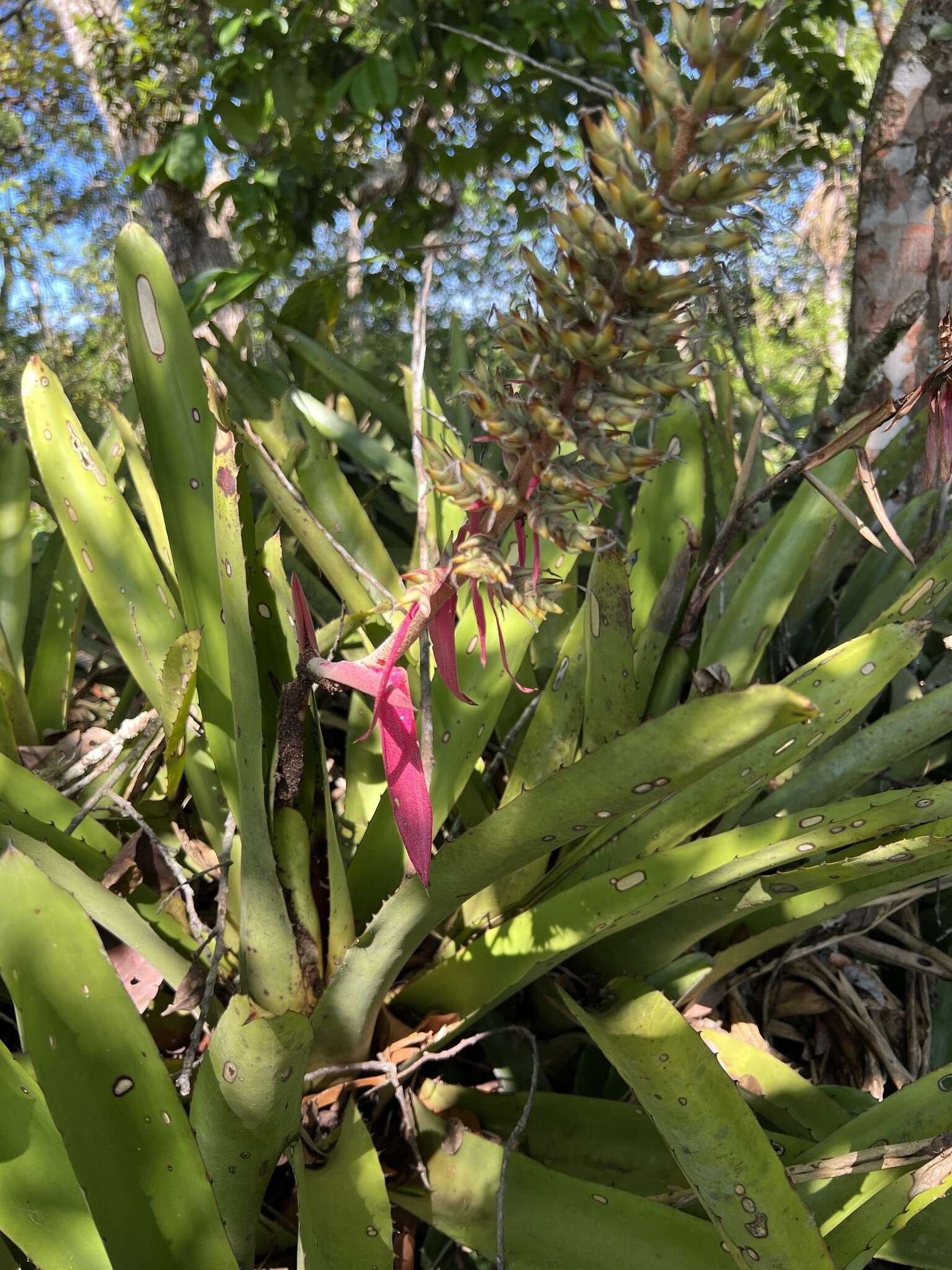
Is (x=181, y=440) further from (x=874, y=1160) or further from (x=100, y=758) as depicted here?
(x=874, y=1160)

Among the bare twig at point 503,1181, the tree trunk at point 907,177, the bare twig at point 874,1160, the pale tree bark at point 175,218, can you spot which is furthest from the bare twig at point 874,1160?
the pale tree bark at point 175,218

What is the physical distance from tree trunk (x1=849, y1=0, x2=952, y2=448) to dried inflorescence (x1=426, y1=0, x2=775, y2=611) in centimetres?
107

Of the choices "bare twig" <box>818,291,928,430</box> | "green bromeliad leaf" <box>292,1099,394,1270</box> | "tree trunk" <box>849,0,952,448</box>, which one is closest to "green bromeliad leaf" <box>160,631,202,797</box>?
"green bromeliad leaf" <box>292,1099,394,1270</box>

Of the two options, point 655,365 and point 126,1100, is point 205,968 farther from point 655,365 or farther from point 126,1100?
point 655,365

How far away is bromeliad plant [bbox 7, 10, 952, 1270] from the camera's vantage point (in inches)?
17.1

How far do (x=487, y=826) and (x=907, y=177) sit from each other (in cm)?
130

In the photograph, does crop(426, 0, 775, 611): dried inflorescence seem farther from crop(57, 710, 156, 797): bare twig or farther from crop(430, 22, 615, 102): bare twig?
crop(57, 710, 156, 797): bare twig

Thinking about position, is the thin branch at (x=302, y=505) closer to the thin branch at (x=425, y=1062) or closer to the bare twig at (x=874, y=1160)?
the thin branch at (x=425, y=1062)

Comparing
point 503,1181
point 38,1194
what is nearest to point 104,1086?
point 38,1194

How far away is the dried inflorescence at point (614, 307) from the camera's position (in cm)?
35

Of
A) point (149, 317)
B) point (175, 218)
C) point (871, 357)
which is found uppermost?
point (175, 218)

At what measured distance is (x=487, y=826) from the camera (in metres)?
0.58

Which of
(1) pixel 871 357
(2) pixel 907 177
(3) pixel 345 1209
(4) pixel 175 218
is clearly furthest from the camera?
(4) pixel 175 218

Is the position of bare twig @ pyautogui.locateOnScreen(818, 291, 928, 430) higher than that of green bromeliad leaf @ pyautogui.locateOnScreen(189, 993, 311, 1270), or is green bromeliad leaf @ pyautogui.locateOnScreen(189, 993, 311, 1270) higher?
bare twig @ pyautogui.locateOnScreen(818, 291, 928, 430)
